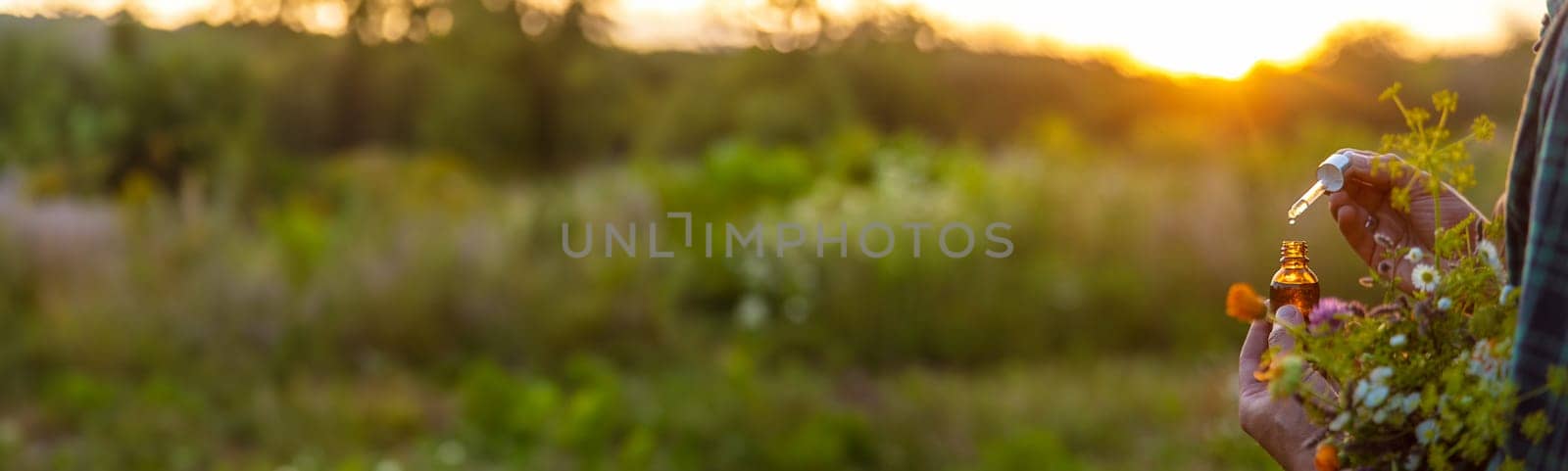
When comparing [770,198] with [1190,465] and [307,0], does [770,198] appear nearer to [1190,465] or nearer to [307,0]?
→ [1190,465]

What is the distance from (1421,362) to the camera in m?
1.02

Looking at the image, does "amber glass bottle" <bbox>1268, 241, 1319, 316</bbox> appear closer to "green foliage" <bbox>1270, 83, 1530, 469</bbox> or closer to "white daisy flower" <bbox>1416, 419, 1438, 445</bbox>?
"green foliage" <bbox>1270, 83, 1530, 469</bbox>

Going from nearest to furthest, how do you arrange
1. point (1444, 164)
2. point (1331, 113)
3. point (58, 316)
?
1. point (1444, 164)
2. point (58, 316)
3. point (1331, 113)

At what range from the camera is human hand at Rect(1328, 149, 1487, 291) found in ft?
4.01

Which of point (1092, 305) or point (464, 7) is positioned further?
point (464, 7)

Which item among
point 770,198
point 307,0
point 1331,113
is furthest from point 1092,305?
point 307,0

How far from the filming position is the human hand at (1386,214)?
1.22 meters

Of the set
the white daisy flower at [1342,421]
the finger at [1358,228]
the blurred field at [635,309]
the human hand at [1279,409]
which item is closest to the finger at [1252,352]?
the human hand at [1279,409]

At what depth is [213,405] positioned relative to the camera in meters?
5.02

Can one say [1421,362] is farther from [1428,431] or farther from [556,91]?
[556,91]

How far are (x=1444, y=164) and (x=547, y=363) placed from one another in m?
4.86

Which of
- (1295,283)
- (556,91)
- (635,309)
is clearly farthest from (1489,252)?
(556,91)

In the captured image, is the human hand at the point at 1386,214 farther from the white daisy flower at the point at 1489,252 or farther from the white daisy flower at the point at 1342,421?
the white daisy flower at the point at 1342,421

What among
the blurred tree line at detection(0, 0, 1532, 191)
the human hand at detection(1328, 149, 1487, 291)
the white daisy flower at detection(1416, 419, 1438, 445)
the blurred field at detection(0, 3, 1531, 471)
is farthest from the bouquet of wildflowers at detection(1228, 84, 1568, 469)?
the blurred tree line at detection(0, 0, 1532, 191)
